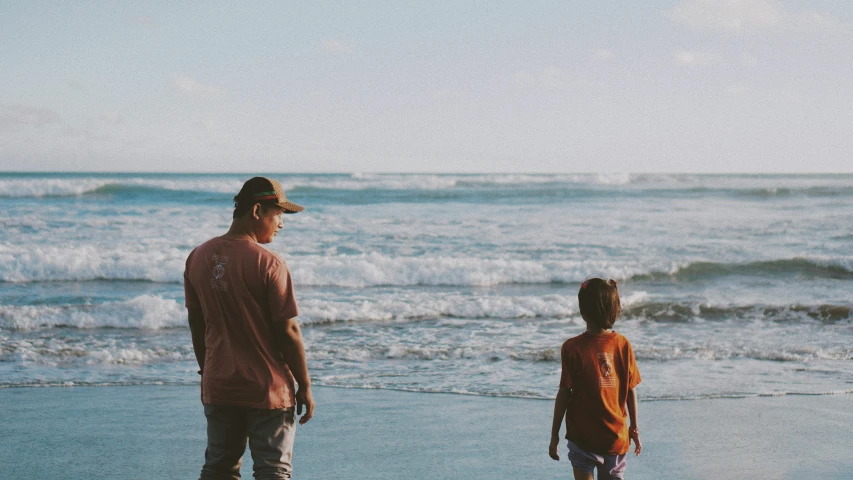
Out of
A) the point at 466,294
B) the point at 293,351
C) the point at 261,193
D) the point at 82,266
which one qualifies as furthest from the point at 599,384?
the point at 82,266

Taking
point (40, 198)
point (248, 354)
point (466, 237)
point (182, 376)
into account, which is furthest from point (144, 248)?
point (40, 198)

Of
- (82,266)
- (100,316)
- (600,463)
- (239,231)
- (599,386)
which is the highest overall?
(239,231)

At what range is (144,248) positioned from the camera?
16.4 metres

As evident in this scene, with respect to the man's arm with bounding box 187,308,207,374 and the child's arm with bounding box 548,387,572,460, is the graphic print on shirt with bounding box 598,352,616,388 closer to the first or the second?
the child's arm with bounding box 548,387,572,460

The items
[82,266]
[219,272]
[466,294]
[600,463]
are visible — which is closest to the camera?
Result: [219,272]

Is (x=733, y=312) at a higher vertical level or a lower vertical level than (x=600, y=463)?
lower

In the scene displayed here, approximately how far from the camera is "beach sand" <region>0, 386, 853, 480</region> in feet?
15.5

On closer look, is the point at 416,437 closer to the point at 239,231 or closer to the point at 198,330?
the point at 198,330

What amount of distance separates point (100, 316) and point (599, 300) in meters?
8.48

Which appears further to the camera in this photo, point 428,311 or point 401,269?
point 401,269

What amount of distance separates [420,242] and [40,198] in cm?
2189

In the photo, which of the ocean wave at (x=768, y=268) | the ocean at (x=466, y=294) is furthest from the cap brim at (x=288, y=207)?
the ocean wave at (x=768, y=268)

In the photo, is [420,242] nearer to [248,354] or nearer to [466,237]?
[466,237]

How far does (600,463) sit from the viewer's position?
3.31 m
